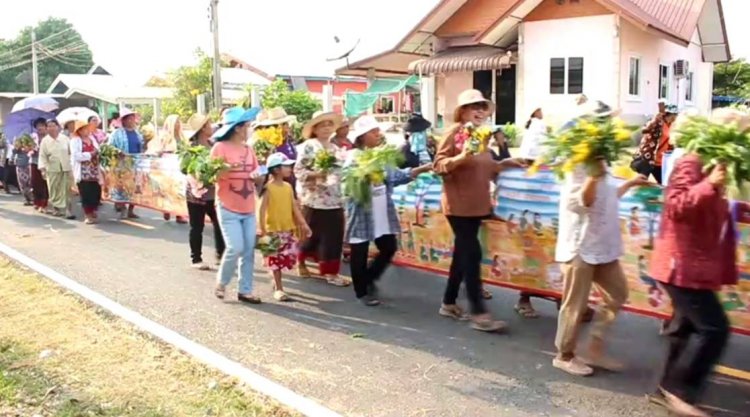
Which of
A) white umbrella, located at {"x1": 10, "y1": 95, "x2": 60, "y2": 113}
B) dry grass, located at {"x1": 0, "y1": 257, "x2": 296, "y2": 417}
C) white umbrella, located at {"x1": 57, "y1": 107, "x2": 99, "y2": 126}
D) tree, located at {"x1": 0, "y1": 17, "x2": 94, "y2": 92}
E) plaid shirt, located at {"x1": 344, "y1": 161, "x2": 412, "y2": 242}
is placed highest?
tree, located at {"x1": 0, "y1": 17, "x2": 94, "y2": 92}

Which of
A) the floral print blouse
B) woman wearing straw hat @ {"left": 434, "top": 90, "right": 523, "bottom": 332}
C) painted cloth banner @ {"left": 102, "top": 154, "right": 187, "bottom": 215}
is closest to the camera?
woman wearing straw hat @ {"left": 434, "top": 90, "right": 523, "bottom": 332}

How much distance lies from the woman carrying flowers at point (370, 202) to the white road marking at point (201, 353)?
178 cm

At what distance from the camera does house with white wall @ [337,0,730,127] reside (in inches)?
922

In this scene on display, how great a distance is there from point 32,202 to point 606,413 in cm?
1354

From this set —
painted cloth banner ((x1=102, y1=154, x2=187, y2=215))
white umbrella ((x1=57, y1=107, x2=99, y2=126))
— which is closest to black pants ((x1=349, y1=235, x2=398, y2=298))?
painted cloth banner ((x1=102, y1=154, x2=187, y2=215))

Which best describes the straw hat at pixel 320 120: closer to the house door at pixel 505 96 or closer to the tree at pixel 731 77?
the house door at pixel 505 96

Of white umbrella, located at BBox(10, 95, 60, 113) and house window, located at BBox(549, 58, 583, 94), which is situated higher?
house window, located at BBox(549, 58, 583, 94)

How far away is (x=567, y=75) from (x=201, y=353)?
818 inches

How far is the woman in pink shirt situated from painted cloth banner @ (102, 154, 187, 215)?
14.2ft

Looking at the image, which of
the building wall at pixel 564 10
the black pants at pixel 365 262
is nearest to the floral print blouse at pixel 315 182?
the black pants at pixel 365 262

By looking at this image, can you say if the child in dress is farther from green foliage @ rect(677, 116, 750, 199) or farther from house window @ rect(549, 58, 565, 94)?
house window @ rect(549, 58, 565, 94)

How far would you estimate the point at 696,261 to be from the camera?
4.16 meters

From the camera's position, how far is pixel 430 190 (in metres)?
7.10

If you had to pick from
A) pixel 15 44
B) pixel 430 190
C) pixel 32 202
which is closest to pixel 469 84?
pixel 32 202
